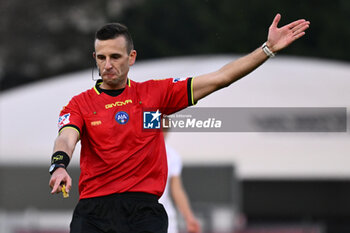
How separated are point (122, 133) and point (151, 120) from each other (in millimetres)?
245

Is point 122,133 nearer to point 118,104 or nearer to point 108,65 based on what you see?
point 118,104

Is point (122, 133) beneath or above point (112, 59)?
beneath

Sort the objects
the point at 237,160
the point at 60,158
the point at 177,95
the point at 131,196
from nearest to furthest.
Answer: the point at 60,158 → the point at 131,196 → the point at 177,95 → the point at 237,160

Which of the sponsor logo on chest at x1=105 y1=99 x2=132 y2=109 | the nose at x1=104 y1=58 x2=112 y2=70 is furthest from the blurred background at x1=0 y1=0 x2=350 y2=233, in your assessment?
the nose at x1=104 y1=58 x2=112 y2=70

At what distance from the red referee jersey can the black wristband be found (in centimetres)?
29

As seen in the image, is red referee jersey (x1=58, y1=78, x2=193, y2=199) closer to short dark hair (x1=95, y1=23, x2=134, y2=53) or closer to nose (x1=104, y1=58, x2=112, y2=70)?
nose (x1=104, y1=58, x2=112, y2=70)

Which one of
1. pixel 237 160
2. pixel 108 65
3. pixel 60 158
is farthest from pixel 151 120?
pixel 237 160

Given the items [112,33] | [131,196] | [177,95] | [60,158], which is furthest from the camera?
[177,95]

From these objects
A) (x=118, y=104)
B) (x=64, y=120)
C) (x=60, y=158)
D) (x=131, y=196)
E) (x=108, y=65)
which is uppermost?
(x=108, y=65)

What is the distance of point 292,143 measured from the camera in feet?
57.7

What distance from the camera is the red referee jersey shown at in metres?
5.96

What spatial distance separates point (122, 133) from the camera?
599 cm

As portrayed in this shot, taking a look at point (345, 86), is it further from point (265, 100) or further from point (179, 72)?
point (179, 72)

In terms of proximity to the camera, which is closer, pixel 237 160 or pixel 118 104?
pixel 118 104
